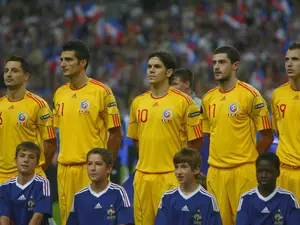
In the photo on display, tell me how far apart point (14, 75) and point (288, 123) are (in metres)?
3.39

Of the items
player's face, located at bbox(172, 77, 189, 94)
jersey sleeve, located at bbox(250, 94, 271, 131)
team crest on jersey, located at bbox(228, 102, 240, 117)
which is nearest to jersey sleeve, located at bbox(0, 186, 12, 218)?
team crest on jersey, located at bbox(228, 102, 240, 117)

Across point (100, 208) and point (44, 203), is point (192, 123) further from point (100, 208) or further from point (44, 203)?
point (44, 203)

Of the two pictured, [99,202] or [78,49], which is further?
[78,49]

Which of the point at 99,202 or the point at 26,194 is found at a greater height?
the point at 26,194

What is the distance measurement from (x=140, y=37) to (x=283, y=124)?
17256 mm

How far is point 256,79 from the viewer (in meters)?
25.2

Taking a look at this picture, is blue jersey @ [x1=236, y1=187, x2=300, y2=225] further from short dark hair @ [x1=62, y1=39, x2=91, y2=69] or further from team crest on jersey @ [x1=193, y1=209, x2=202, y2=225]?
short dark hair @ [x1=62, y1=39, x2=91, y2=69]

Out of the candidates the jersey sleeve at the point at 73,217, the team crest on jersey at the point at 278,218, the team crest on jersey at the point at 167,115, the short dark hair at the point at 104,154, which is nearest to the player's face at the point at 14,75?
the short dark hair at the point at 104,154

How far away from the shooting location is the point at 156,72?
38.5ft

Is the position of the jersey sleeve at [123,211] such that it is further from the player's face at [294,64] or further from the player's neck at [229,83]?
the player's face at [294,64]

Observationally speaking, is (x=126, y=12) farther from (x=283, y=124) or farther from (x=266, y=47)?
(x=283, y=124)

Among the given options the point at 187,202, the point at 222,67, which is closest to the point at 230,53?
the point at 222,67

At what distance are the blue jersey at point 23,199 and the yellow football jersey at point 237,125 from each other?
2034 millimetres

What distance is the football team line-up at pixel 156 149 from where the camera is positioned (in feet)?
34.7
